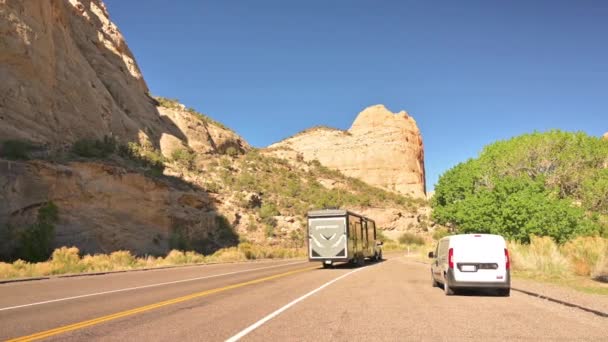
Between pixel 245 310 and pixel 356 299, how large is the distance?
338cm

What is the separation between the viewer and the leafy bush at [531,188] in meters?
29.1

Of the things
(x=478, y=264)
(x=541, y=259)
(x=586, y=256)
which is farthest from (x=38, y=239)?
(x=586, y=256)

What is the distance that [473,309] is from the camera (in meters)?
11.5

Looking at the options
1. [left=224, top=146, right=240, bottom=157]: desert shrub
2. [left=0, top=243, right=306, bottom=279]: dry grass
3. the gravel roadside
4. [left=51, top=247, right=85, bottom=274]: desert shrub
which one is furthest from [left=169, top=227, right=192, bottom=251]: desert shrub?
[left=224, top=146, right=240, bottom=157]: desert shrub

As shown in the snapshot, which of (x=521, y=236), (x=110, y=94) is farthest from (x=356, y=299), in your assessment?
(x=110, y=94)

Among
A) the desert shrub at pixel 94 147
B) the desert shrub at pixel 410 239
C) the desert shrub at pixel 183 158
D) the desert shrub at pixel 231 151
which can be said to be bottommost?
the desert shrub at pixel 410 239

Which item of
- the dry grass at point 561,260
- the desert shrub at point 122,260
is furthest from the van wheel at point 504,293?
the desert shrub at point 122,260

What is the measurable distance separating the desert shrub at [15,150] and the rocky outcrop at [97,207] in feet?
3.28

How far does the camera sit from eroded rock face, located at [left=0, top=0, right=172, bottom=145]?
40.8 m

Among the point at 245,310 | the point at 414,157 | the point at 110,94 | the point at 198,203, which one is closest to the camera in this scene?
the point at 245,310

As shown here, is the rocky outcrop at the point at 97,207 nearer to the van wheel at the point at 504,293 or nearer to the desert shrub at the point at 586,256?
the van wheel at the point at 504,293

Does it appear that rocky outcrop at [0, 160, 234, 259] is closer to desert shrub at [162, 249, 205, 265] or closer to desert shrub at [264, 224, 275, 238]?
desert shrub at [162, 249, 205, 265]

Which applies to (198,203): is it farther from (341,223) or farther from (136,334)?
(136,334)

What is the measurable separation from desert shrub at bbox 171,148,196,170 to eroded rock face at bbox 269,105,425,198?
44.8 m
